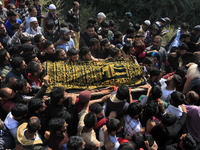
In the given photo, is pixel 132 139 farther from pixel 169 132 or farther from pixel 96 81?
pixel 96 81

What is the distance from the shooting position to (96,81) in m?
3.56

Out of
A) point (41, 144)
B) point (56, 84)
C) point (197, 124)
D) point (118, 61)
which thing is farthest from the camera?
point (118, 61)

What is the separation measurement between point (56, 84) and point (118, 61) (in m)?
1.47

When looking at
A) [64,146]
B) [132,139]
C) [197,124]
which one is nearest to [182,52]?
[197,124]

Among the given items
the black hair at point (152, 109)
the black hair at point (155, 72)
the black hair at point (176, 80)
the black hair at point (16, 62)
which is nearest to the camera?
the black hair at point (152, 109)

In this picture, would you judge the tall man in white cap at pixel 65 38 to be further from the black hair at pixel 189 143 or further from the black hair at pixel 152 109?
the black hair at pixel 189 143

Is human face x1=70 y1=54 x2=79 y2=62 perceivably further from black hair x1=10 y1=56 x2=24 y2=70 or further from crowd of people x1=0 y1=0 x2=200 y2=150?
black hair x1=10 y1=56 x2=24 y2=70

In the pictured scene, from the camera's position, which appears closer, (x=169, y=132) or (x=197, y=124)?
(x=169, y=132)

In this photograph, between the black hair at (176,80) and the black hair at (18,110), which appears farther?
the black hair at (176,80)

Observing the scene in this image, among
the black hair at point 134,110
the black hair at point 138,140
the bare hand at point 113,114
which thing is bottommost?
the black hair at point 138,140

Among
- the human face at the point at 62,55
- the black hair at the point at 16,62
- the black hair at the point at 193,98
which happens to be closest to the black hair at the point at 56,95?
the black hair at the point at 16,62

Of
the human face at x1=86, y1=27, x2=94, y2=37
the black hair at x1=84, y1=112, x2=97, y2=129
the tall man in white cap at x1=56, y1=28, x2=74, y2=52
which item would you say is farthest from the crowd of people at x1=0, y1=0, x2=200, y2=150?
the human face at x1=86, y1=27, x2=94, y2=37

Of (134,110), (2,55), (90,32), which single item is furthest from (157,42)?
(2,55)

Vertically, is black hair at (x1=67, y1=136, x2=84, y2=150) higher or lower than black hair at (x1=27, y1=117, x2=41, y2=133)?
lower
